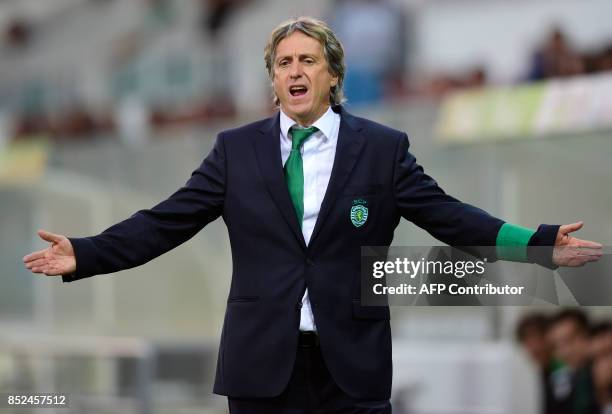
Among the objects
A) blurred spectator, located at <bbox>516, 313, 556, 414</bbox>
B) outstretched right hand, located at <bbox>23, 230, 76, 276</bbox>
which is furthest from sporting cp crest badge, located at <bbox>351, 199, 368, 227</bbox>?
blurred spectator, located at <bbox>516, 313, 556, 414</bbox>

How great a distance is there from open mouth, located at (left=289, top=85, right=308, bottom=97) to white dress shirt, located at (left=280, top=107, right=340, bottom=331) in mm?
81

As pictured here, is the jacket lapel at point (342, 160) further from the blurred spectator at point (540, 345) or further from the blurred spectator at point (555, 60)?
the blurred spectator at point (555, 60)

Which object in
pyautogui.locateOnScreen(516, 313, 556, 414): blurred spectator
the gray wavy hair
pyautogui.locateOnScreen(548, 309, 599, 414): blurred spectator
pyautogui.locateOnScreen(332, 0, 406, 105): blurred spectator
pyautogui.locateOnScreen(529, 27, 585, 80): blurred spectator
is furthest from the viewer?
pyautogui.locateOnScreen(332, 0, 406, 105): blurred spectator

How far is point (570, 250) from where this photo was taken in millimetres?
3572

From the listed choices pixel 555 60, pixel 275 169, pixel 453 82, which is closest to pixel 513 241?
pixel 275 169

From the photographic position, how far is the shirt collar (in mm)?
3637

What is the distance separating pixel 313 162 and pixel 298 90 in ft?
0.68

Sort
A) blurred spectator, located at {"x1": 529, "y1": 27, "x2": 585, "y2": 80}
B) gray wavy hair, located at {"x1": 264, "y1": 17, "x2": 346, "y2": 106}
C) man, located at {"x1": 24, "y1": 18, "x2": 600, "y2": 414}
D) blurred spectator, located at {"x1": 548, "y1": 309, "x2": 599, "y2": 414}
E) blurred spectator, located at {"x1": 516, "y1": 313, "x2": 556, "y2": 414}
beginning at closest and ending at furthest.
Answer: man, located at {"x1": 24, "y1": 18, "x2": 600, "y2": 414}
gray wavy hair, located at {"x1": 264, "y1": 17, "x2": 346, "y2": 106}
blurred spectator, located at {"x1": 548, "y1": 309, "x2": 599, "y2": 414}
blurred spectator, located at {"x1": 516, "y1": 313, "x2": 556, "y2": 414}
blurred spectator, located at {"x1": 529, "y1": 27, "x2": 585, "y2": 80}

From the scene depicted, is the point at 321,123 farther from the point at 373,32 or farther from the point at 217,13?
the point at 217,13

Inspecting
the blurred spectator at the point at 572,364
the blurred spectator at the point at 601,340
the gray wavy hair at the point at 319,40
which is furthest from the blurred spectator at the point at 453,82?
the gray wavy hair at the point at 319,40

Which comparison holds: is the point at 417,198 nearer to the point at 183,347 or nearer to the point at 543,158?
the point at 543,158

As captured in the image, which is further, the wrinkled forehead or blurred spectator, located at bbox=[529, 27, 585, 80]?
blurred spectator, located at bbox=[529, 27, 585, 80]

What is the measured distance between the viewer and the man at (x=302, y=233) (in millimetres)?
3498

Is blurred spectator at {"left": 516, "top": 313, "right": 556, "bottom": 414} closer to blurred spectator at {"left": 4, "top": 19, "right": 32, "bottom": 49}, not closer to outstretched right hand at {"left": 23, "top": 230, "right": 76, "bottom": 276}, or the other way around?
outstretched right hand at {"left": 23, "top": 230, "right": 76, "bottom": 276}
